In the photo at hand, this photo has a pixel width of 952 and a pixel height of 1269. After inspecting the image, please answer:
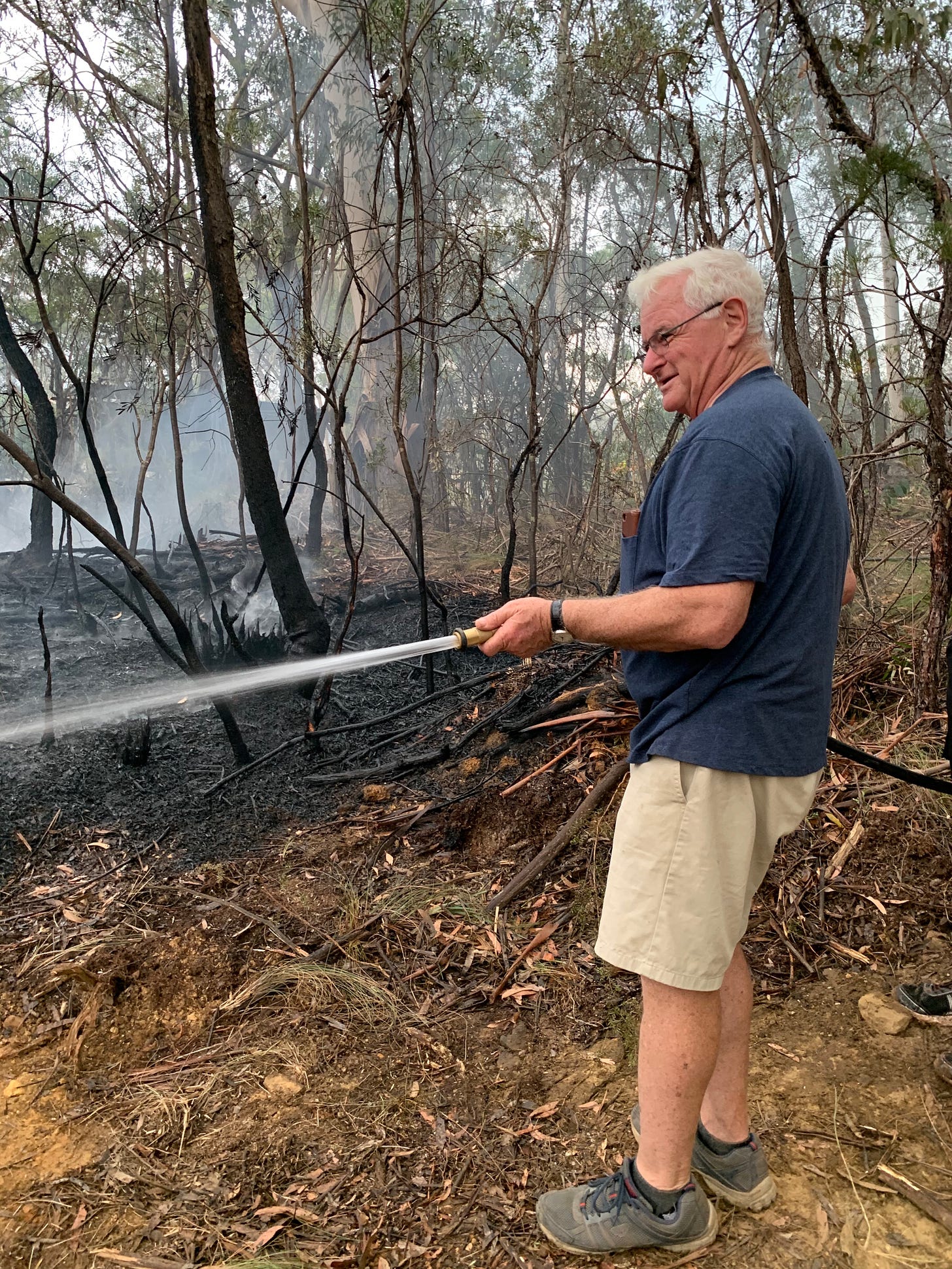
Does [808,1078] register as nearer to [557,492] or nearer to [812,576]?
[812,576]

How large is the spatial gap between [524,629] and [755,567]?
514 mm

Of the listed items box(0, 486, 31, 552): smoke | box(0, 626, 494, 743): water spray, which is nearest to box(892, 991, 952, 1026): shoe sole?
box(0, 626, 494, 743): water spray

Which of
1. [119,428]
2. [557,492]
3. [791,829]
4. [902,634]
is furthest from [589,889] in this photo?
[119,428]

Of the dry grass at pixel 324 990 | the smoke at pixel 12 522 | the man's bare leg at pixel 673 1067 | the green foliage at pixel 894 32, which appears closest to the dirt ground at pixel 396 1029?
the dry grass at pixel 324 990

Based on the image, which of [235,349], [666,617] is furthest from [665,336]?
[235,349]

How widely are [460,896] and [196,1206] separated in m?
1.39

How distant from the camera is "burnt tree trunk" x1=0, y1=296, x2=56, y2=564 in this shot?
219 inches

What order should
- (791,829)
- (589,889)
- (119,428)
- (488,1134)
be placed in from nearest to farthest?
1. (791,829)
2. (488,1134)
3. (589,889)
4. (119,428)

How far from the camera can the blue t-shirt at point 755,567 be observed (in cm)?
146

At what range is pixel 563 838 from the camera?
329 centimetres

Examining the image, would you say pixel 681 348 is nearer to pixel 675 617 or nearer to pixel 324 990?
pixel 675 617

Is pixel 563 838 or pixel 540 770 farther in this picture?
pixel 540 770

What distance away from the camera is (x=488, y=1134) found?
2.09m

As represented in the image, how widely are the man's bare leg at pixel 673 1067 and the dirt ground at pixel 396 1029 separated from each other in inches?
11.5
